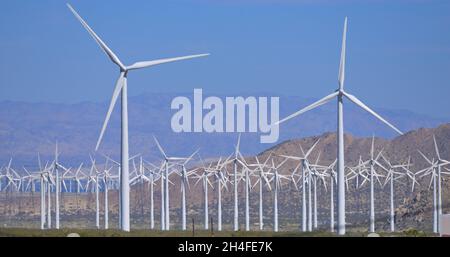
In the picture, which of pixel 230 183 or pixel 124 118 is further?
pixel 230 183

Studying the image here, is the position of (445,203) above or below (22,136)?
below

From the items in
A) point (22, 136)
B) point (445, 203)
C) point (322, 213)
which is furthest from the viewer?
point (322, 213)
